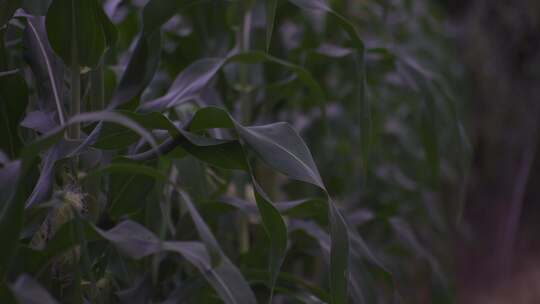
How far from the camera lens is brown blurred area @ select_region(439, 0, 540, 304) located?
2631 millimetres

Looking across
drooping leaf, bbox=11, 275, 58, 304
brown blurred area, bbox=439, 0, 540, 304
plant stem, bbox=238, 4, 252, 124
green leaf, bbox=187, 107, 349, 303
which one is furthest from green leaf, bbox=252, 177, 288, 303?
brown blurred area, bbox=439, 0, 540, 304

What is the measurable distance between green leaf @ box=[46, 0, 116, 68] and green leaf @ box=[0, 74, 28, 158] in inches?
2.0

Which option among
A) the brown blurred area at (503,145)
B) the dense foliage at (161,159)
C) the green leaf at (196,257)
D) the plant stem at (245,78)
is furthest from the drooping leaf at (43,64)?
the brown blurred area at (503,145)

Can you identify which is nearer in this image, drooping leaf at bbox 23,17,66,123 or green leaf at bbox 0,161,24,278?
green leaf at bbox 0,161,24,278

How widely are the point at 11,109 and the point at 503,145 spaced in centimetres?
261

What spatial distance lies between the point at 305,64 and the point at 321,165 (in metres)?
0.48

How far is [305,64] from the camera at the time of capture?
935 millimetres

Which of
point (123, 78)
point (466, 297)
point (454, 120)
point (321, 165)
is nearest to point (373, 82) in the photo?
point (321, 165)

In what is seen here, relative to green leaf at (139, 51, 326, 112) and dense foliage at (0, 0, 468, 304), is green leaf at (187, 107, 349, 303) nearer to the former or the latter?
A: dense foliage at (0, 0, 468, 304)

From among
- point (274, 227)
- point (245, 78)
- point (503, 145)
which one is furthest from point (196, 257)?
point (503, 145)

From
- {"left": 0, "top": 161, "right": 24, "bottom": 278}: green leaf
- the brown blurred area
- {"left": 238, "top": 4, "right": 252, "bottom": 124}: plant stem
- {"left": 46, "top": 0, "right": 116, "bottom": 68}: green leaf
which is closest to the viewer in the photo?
{"left": 0, "top": 161, "right": 24, "bottom": 278}: green leaf

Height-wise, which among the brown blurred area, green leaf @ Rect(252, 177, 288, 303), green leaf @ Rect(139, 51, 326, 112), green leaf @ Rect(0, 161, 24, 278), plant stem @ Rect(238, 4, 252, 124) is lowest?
the brown blurred area

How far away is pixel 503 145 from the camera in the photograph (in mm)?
2910

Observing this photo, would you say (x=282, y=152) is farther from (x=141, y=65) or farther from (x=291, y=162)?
(x=141, y=65)
